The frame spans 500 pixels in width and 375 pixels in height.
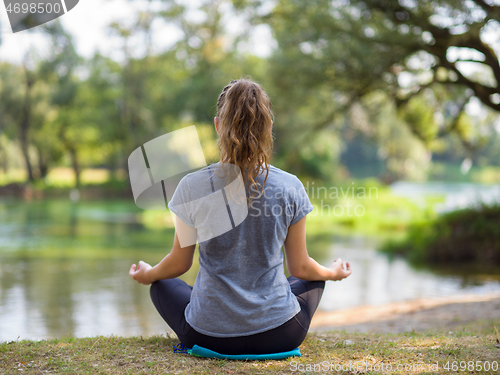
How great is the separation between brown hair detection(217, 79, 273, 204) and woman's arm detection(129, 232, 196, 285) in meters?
0.45

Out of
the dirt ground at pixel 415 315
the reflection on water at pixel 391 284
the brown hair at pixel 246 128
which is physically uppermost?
the brown hair at pixel 246 128

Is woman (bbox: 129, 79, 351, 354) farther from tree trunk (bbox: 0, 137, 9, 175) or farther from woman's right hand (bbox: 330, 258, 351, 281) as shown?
tree trunk (bbox: 0, 137, 9, 175)

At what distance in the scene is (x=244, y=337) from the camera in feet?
7.15

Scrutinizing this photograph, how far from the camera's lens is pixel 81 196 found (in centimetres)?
2864

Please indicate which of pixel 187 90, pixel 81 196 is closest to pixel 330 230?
pixel 187 90

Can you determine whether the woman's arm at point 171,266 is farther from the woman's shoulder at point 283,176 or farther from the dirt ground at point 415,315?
the dirt ground at point 415,315

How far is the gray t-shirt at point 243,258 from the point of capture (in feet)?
6.94

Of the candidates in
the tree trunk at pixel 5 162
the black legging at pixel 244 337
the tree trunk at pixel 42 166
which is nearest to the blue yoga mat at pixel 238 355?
the black legging at pixel 244 337

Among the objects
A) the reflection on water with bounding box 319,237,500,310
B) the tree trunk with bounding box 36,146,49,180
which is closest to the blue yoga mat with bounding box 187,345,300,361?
the reflection on water with bounding box 319,237,500,310

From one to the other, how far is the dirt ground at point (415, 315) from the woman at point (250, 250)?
8.64 feet

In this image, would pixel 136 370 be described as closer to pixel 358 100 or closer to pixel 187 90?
pixel 358 100

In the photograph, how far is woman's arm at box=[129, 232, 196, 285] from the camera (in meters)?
2.29

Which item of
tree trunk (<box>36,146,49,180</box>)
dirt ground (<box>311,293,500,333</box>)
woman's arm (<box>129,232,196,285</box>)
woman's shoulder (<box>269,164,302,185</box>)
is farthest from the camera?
tree trunk (<box>36,146,49,180</box>)
